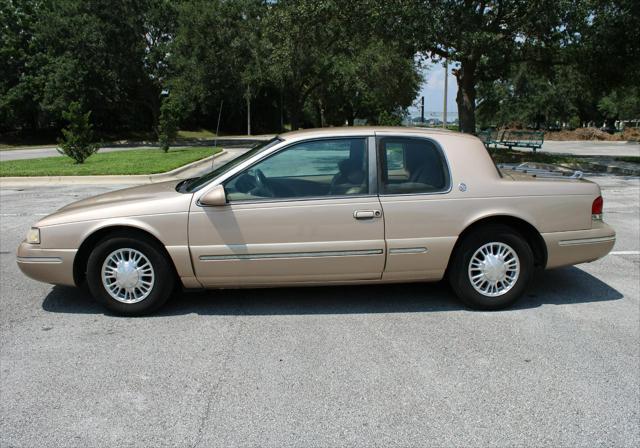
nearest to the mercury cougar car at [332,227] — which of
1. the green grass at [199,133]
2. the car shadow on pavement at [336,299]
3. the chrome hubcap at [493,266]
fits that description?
the chrome hubcap at [493,266]

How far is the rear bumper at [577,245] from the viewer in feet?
16.1

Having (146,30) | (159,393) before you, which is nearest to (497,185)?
(159,393)

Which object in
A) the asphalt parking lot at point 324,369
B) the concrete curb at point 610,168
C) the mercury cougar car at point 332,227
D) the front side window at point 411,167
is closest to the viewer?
the asphalt parking lot at point 324,369

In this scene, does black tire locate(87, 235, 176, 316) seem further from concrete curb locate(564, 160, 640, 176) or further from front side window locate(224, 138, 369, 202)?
concrete curb locate(564, 160, 640, 176)

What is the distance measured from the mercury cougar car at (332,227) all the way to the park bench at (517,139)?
815 inches

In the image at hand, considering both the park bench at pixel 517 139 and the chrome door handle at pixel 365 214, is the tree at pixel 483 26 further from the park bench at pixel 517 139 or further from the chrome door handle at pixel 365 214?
the chrome door handle at pixel 365 214

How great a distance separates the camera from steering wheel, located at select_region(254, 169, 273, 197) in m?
4.73

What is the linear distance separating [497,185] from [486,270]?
74 centimetres

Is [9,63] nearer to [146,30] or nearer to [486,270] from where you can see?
[146,30]

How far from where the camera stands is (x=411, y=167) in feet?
15.8

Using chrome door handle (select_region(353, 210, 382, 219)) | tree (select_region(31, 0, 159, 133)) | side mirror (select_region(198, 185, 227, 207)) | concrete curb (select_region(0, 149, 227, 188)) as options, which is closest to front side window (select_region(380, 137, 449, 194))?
chrome door handle (select_region(353, 210, 382, 219))

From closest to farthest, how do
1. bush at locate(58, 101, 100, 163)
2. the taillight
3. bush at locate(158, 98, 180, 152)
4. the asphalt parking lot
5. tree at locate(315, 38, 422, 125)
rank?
the asphalt parking lot, the taillight, bush at locate(58, 101, 100, 163), bush at locate(158, 98, 180, 152), tree at locate(315, 38, 422, 125)

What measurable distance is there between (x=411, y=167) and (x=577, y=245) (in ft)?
5.40

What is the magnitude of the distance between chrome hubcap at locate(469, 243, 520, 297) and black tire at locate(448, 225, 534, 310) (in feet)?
0.09
